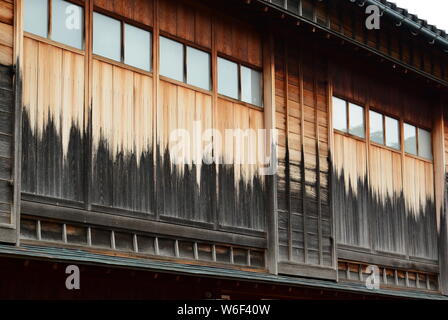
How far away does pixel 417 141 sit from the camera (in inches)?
928

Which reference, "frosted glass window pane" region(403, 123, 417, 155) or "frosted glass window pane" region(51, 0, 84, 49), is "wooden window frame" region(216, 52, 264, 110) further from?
"frosted glass window pane" region(403, 123, 417, 155)

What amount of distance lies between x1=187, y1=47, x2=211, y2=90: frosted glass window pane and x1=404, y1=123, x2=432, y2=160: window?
6.90 metres

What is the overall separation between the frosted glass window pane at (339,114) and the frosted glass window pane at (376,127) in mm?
1030

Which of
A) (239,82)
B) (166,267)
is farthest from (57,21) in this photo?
(239,82)

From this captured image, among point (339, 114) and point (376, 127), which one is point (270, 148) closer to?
point (339, 114)

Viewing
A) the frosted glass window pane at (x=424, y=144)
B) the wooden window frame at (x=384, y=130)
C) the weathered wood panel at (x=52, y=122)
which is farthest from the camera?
the frosted glass window pane at (x=424, y=144)

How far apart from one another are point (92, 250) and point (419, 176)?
10571 millimetres

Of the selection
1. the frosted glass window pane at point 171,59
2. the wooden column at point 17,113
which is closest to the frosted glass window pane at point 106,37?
the frosted glass window pane at point 171,59

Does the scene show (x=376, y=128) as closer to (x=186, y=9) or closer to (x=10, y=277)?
(x=186, y=9)

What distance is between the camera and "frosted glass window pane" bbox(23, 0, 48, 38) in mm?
14688

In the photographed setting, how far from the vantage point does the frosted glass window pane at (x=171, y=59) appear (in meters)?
17.1

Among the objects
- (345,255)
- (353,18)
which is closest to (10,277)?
(345,255)

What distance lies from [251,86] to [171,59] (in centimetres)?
231

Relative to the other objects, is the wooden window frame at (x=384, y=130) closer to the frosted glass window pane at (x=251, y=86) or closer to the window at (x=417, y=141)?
the window at (x=417, y=141)
